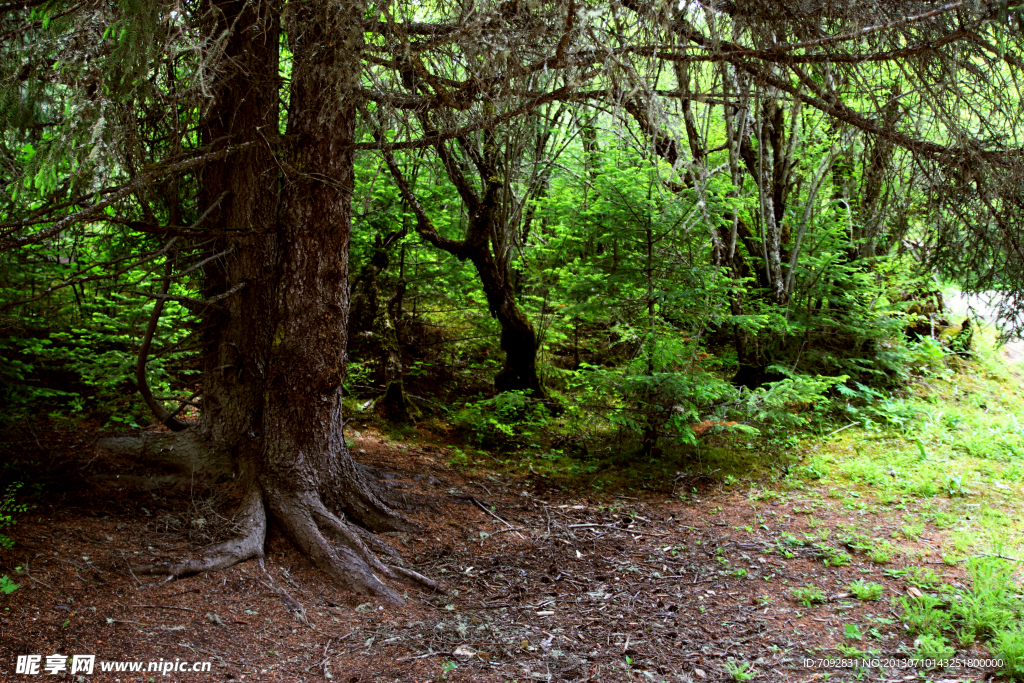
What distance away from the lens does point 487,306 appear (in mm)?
9133

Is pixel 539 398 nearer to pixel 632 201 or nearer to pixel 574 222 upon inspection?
pixel 574 222

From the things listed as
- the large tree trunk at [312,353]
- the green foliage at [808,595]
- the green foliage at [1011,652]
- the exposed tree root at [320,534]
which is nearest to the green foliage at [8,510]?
the exposed tree root at [320,534]

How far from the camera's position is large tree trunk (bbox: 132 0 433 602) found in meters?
4.57

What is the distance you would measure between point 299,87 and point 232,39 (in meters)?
0.90

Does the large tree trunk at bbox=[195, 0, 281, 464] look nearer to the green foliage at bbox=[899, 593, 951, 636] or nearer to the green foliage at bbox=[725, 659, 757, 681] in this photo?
the green foliage at bbox=[725, 659, 757, 681]

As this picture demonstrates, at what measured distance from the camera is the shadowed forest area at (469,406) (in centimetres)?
382

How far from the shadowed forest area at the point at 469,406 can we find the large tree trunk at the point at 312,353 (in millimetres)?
24

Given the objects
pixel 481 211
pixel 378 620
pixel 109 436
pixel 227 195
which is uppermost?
pixel 481 211

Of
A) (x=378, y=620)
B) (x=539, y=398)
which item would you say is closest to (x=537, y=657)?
(x=378, y=620)

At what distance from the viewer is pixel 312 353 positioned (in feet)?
15.8

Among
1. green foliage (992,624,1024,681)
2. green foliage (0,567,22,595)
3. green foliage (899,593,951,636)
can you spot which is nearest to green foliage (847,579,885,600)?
green foliage (899,593,951,636)

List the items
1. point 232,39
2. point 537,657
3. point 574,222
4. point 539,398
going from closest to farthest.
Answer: point 537,657, point 232,39, point 574,222, point 539,398

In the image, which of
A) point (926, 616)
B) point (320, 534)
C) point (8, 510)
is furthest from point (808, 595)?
point (8, 510)

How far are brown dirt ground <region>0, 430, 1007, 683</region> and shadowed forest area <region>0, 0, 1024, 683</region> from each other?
3 centimetres
